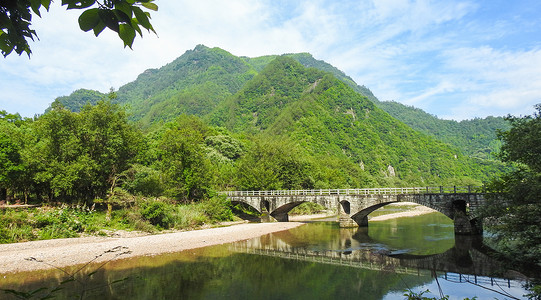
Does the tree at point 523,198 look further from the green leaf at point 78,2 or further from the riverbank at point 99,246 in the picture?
the riverbank at point 99,246

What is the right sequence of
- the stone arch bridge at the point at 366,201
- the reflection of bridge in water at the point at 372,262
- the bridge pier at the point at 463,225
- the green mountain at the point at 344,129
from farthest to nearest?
the green mountain at the point at 344,129 → the stone arch bridge at the point at 366,201 → the bridge pier at the point at 463,225 → the reflection of bridge in water at the point at 372,262

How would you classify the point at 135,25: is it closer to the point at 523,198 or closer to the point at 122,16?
the point at 122,16

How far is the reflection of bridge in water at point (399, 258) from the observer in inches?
879

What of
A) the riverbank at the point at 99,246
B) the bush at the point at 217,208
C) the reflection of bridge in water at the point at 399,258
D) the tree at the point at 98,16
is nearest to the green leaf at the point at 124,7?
the tree at the point at 98,16

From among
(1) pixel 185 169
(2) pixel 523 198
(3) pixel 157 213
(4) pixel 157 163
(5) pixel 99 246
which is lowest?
(5) pixel 99 246

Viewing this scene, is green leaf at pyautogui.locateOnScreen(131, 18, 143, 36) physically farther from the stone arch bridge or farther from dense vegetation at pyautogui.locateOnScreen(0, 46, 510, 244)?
dense vegetation at pyautogui.locateOnScreen(0, 46, 510, 244)

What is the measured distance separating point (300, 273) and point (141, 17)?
2468 centimetres

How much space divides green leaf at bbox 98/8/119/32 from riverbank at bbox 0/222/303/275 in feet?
62.8

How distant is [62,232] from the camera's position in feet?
105

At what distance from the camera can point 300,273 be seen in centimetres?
2422

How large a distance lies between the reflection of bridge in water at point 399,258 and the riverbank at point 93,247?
445cm

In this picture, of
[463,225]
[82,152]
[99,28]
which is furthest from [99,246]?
[463,225]

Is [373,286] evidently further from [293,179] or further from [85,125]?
[293,179]

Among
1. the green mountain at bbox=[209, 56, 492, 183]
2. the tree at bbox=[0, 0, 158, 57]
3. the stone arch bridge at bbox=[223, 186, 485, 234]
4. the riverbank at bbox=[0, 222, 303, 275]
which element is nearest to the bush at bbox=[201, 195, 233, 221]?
the stone arch bridge at bbox=[223, 186, 485, 234]
